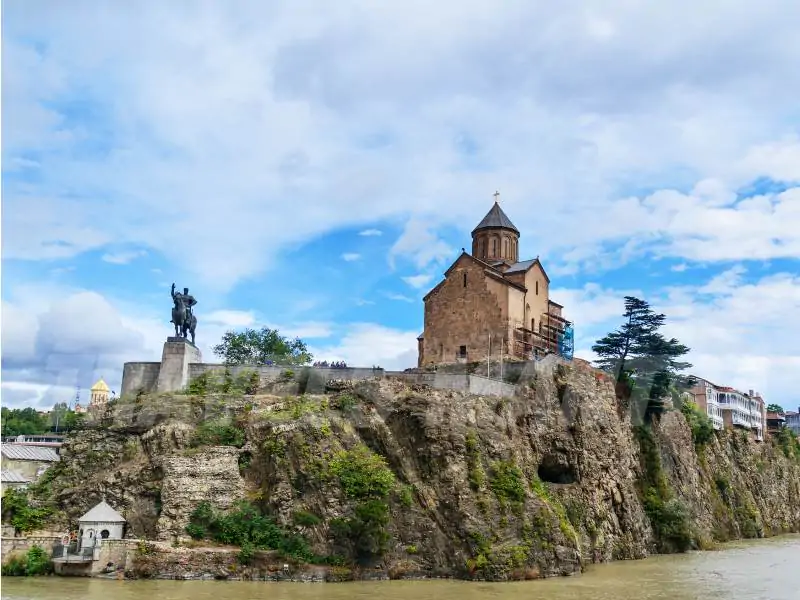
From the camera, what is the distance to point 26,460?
146 ft

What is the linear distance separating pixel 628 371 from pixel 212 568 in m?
29.9

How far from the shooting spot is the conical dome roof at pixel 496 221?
47.6 metres

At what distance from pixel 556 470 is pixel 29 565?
21690 millimetres

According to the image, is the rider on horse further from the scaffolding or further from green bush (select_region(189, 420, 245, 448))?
the scaffolding

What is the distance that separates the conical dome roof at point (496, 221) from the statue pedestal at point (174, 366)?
2113cm

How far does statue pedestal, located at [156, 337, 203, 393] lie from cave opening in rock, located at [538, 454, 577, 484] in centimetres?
1642

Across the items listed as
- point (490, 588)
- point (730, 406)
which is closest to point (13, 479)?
point (490, 588)

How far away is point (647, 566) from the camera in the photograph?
110ft

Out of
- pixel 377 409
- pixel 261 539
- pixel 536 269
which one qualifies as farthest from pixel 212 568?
pixel 536 269

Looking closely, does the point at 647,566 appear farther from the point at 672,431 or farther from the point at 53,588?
the point at 53,588

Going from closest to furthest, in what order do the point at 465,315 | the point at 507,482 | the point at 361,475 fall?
the point at 361,475
the point at 507,482
the point at 465,315

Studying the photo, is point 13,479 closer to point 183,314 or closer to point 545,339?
point 183,314

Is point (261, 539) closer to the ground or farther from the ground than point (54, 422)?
closer to the ground

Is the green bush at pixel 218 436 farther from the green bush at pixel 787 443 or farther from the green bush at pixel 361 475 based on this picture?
the green bush at pixel 787 443
